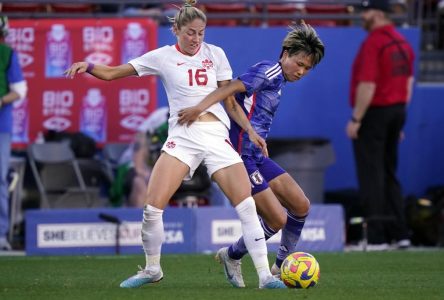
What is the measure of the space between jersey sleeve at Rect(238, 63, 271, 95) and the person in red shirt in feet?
17.8

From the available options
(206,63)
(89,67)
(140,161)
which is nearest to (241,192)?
(206,63)

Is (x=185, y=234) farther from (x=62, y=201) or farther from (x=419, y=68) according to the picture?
(x=419, y=68)

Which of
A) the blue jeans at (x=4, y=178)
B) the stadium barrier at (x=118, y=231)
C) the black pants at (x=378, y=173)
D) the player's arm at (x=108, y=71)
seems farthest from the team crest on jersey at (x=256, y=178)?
the black pants at (x=378, y=173)

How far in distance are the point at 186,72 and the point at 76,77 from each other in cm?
731

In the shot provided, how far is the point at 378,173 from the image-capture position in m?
14.9

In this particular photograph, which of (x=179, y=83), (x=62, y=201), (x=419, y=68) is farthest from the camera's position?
(x=419, y=68)

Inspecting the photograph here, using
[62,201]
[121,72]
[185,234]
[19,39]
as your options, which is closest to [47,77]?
[19,39]

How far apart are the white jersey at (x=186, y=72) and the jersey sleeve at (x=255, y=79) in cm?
15

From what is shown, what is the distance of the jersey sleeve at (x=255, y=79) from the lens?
9.34 metres

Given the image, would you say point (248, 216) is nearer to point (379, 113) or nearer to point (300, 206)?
point (300, 206)

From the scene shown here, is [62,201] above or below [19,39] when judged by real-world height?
below

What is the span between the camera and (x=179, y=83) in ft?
30.2

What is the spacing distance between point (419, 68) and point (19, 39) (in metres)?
5.73

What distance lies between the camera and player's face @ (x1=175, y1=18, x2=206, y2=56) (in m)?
9.11
